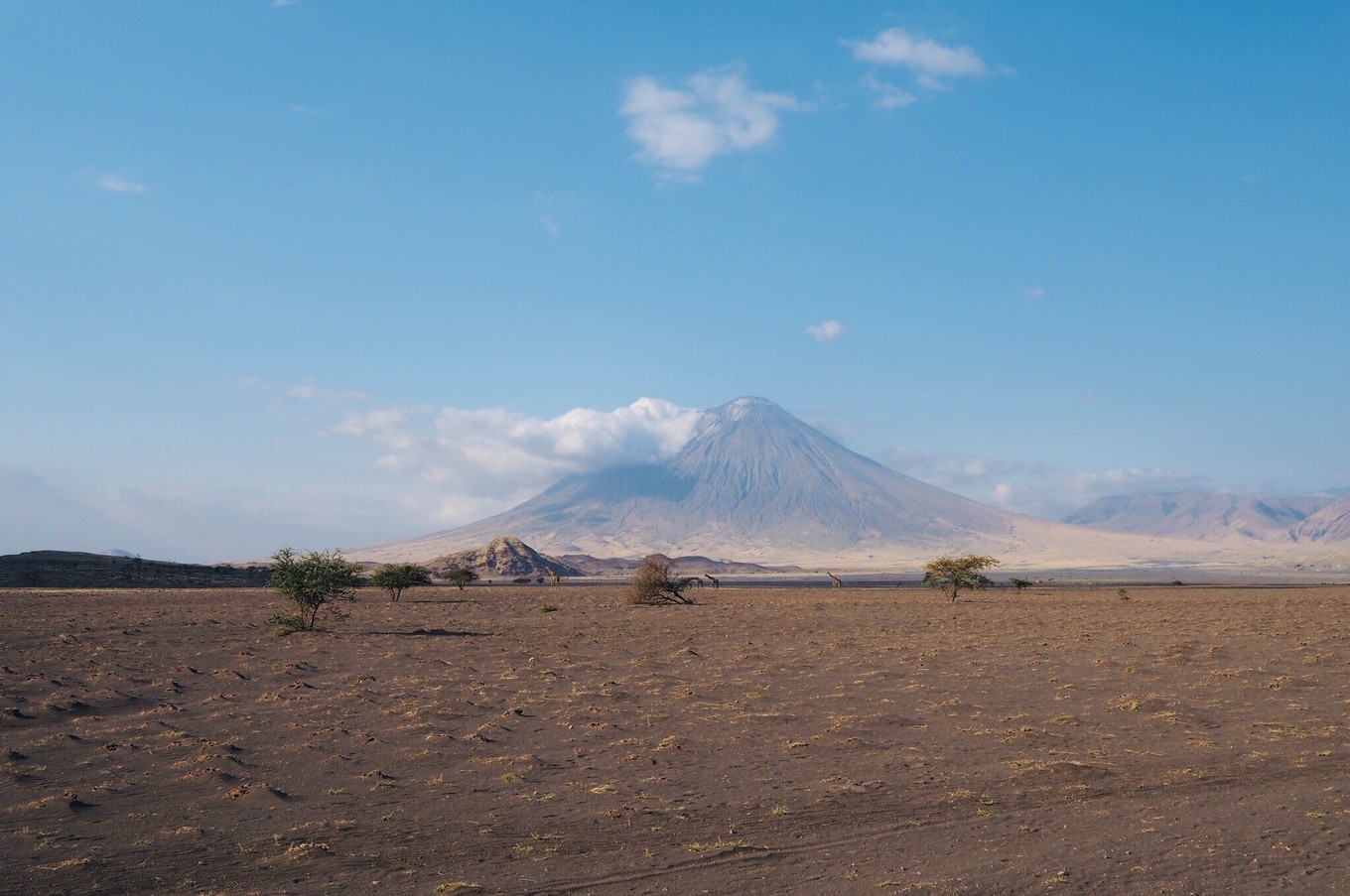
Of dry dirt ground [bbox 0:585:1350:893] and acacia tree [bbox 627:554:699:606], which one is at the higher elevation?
acacia tree [bbox 627:554:699:606]

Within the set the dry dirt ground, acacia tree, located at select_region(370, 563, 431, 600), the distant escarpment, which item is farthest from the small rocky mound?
the dry dirt ground

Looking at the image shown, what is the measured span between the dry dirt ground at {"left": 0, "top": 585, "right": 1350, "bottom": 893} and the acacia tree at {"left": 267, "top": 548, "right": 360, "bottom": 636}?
5.41 metres

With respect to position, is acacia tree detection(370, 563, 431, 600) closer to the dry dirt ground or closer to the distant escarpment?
the distant escarpment

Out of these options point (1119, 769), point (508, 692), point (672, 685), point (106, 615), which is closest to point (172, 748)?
point (508, 692)

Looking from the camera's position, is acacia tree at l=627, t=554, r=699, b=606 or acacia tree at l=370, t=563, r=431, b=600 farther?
acacia tree at l=370, t=563, r=431, b=600

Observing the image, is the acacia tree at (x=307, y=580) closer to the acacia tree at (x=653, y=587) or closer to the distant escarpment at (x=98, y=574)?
the acacia tree at (x=653, y=587)

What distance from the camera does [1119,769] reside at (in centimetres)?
1363

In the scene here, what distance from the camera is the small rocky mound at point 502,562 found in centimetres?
13500

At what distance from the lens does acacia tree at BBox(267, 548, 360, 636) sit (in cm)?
3303

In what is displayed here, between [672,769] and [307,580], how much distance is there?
2379 centimetres

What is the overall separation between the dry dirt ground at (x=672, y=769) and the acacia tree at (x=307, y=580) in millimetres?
5411

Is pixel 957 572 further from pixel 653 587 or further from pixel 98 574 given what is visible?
pixel 98 574

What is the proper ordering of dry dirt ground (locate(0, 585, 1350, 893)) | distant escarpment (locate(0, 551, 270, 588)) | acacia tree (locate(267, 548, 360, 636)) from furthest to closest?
distant escarpment (locate(0, 551, 270, 588))
acacia tree (locate(267, 548, 360, 636))
dry dirt ground (locate(0, 585, 1350, 893))

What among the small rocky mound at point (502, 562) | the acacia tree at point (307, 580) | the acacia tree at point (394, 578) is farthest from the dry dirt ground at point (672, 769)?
the small rocky mound at point (502, 562)
